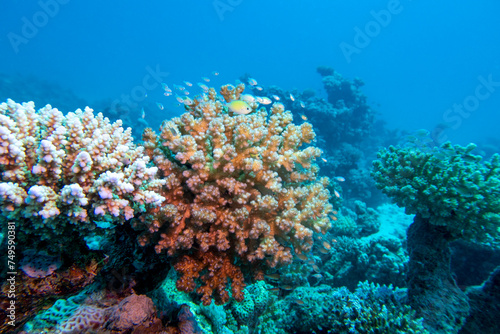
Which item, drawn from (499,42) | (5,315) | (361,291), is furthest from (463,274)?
(499,42)

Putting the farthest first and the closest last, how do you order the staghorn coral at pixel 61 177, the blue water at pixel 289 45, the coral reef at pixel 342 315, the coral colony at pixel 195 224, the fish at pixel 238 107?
the blue water at pixel 289 45
the fish at pixel 238 107
the coral reef at pixel 342 315
the coral colony at pixel 195 224
the staghorn coral at pixel 61 177

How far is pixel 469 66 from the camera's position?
114m

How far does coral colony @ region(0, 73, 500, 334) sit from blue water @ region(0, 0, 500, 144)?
96.8 meters

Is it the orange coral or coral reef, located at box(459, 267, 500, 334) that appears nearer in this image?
the orange coral

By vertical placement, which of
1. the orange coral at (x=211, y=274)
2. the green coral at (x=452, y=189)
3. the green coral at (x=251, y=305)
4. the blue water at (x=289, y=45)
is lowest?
the green coral at (x=251, y=305)

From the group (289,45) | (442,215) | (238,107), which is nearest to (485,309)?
(442,215)


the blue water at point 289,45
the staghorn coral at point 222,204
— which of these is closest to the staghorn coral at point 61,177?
the staghorn coral at point 222,204

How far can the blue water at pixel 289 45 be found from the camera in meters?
102

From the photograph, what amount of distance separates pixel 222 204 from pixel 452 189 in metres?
4.13

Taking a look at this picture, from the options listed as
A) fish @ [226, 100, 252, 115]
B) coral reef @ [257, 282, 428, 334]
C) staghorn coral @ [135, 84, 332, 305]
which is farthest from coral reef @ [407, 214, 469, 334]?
fish @ [226, 100, 252, 115]

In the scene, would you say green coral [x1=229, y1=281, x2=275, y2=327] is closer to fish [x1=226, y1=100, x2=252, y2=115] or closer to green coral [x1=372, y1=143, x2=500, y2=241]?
fish [x1=226, y1=100, x2=252, y2=115]

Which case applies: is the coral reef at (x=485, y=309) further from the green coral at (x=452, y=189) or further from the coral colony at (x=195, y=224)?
the green coral at (x=452, y=189)

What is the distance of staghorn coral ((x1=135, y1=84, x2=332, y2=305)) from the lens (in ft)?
8.13

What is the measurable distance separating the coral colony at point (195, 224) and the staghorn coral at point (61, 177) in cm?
1
